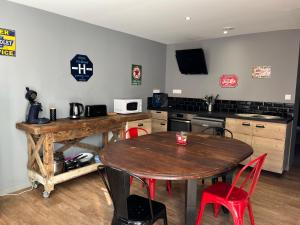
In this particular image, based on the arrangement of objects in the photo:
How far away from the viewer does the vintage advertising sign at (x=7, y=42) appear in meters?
2.66

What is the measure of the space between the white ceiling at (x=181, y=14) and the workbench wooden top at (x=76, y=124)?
1.43m

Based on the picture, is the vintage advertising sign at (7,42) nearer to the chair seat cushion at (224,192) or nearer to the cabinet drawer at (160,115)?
the chair seat cushion at (224,192)

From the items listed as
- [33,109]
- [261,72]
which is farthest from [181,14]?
[33,109]

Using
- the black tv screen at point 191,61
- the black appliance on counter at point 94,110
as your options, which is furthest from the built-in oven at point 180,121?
the black appliance on counter at point 94,110

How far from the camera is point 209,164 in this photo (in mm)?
1717

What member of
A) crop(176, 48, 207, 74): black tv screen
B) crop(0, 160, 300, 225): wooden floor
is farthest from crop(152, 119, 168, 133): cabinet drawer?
crop(0, 160, 300, 225): wooden floor

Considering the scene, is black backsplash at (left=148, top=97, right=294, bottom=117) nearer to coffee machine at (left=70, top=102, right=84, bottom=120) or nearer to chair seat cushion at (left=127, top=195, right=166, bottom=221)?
coffee machine at (left=70, top=102, right=84, bottom=120)

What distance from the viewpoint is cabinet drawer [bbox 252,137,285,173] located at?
11.3 ft

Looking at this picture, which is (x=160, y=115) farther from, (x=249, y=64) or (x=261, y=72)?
(x=261, y=72)

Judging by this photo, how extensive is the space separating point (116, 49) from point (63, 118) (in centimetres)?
153

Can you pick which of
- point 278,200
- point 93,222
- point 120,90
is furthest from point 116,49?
point 278,200

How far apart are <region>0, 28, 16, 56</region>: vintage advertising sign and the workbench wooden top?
850 mm

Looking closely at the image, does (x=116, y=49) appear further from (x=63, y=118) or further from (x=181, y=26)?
(x=63, y=118)

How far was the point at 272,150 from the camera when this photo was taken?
3504mm
